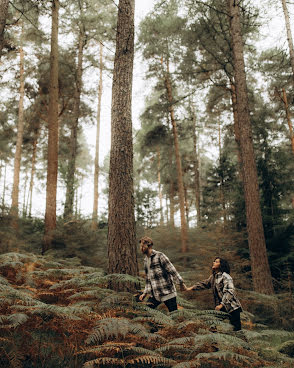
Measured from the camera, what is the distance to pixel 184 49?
46.3 feet

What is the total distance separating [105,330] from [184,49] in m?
14.4

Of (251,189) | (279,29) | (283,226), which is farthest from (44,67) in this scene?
(283,226)

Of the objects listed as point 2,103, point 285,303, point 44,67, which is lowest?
point 285,303

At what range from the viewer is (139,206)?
20.5 metres

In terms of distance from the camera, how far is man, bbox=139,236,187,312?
4661 millimetres

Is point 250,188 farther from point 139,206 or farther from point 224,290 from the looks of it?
point 139,206

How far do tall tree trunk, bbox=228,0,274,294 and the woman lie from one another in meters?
3.71

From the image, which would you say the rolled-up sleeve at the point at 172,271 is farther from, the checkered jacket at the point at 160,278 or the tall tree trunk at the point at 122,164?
the tall tree trunk at the point at 122,164

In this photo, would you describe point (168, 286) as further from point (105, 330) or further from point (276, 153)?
point (276, 153)

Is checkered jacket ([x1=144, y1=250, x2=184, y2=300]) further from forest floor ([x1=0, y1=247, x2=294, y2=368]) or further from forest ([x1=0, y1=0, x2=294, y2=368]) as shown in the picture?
forest floor ([x1=0, y1=247, x2=294, y2=368])

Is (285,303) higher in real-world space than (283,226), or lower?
lower

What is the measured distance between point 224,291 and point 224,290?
2 cm

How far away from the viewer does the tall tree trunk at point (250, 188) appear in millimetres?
7847

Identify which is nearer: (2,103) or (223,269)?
(223,269)
